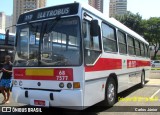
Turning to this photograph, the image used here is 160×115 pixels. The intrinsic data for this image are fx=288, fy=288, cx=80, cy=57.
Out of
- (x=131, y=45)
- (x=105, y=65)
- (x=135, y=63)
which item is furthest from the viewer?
(x=135, y=63)

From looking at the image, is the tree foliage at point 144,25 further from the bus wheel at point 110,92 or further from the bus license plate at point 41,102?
the bus license plate at point 41,102

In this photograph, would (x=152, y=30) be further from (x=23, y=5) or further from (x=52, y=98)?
(x=52, y=98)

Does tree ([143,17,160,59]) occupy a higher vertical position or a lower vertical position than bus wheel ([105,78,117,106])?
higher

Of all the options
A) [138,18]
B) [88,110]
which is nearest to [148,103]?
[88,110]

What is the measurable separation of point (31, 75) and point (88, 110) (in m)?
2.10

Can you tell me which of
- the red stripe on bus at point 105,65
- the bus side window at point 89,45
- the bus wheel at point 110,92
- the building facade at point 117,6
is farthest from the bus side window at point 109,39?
the building facade at point 117,6

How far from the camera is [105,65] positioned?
329 inches

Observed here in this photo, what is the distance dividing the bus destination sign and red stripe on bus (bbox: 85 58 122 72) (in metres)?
1.49

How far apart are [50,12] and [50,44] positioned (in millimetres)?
870

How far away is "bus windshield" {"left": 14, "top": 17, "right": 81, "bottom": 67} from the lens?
7.04 meters

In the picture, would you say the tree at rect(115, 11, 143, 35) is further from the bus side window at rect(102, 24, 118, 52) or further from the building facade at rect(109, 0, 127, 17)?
the bus side window at rect(102, 24, 118, 52)

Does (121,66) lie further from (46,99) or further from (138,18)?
(138,18)

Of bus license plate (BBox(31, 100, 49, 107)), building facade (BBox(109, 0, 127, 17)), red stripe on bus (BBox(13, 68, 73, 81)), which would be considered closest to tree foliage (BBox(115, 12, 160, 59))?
building facade (BBox(109, 0, 127, 17))

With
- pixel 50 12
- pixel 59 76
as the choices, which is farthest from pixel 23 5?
pixel 59 76
